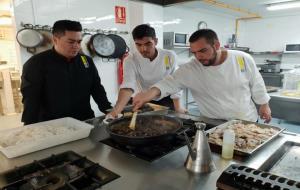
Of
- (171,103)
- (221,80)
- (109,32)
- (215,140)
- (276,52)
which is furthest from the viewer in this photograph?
(276,52)

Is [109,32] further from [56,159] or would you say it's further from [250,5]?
[250,5]

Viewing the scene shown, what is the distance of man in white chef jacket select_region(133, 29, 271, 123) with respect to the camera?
1.57m

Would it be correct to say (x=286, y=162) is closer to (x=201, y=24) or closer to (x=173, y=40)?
(x=173, y=40)

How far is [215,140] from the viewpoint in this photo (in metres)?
1.11

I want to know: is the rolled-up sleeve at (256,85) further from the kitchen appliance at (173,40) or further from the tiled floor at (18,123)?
the kitchen appliance at (173,40)

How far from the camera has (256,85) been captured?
1.69 meters

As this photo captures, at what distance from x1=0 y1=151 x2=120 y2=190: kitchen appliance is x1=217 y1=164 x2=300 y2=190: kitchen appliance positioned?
1.32ft

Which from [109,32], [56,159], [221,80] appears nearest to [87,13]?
[109,32]

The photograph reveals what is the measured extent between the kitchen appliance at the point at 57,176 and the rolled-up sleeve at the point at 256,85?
127 centimetres

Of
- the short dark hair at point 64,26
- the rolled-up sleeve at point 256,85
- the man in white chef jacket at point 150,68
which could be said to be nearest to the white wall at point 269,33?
the man in white chef jacket at point 150,68

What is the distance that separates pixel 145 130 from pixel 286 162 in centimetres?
68

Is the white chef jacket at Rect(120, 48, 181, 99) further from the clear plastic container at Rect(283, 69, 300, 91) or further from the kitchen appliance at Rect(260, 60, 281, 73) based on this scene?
the kitchen appliance at Rect(260, 60, 281, 73)

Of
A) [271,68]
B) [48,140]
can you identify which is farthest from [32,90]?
[271,68]

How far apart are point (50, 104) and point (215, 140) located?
128 cm
